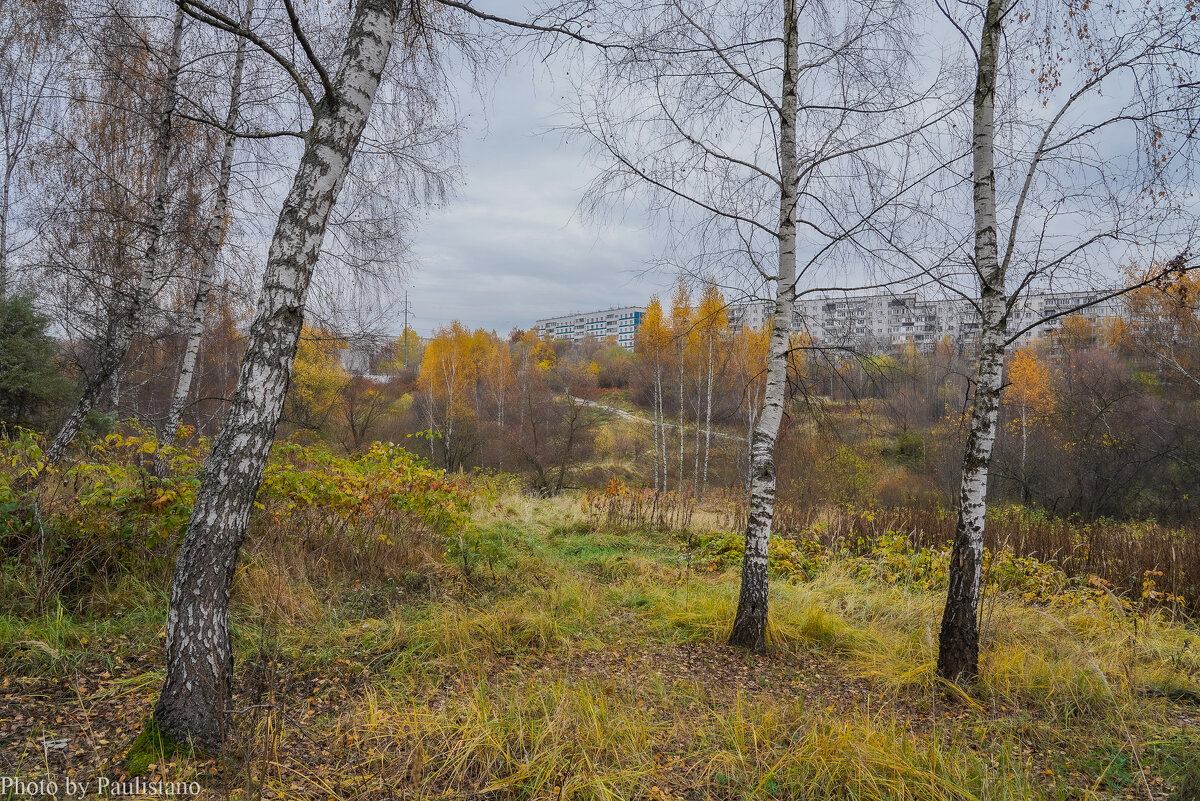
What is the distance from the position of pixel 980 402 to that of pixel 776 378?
1251 millimetres

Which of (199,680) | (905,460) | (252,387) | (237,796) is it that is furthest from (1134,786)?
(905,460)

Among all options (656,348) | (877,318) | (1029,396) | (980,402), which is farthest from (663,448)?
(980,402)

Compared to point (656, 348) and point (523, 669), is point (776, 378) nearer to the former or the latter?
point (523, 669)

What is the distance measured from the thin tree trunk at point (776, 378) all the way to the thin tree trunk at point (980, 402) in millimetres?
1171

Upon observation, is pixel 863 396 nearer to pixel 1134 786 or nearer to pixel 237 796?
pixel 1134 786

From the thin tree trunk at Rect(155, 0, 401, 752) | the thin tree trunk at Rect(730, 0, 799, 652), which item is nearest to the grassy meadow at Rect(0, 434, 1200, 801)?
the thin tree trunk at Rect(155, 0, 401, 752)

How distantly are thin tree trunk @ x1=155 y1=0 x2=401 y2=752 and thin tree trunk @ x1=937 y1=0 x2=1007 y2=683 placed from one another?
390cm

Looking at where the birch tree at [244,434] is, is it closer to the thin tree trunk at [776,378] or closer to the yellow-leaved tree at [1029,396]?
the thin tree trunk at [776,378]

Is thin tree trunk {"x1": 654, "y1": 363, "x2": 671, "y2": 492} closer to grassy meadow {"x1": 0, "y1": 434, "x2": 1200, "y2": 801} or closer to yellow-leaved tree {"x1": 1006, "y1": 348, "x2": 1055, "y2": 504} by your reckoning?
yellow-leaved tree {"x1": 1006, "y1": 348, "x2": 1055, "y2": 504}

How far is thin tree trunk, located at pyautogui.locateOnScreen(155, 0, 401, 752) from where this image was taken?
226 cm

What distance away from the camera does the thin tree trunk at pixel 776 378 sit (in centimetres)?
392

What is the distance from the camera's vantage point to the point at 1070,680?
139 inches

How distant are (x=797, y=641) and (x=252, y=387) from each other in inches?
163

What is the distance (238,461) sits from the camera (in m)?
2.30
